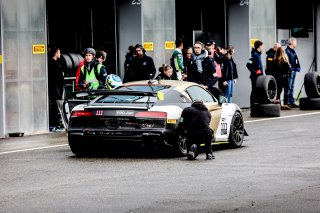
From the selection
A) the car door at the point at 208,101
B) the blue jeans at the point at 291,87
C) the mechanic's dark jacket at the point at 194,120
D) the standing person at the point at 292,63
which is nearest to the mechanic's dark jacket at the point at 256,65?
the blue jeans at the point at 291,87

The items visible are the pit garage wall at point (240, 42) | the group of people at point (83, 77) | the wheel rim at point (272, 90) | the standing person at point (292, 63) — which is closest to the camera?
the group of people at point (83, 77)

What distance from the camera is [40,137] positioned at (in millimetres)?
21547

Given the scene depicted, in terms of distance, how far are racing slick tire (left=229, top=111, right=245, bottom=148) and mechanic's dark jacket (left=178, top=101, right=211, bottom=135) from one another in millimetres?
1732

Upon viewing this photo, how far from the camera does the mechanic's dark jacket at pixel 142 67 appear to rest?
2320cm

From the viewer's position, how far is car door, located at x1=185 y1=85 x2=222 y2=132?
1756cm

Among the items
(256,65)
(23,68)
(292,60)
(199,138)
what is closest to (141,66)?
(23,68)

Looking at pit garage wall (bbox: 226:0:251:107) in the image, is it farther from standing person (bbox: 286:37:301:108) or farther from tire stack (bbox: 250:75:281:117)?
tire stack (bbox: 250:75:281:117)

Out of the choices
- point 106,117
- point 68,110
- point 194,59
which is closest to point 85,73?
point 68,110

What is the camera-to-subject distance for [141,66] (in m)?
23.3

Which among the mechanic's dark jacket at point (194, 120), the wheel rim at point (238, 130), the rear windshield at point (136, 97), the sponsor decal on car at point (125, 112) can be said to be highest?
the rear windshield at point (136, 97)

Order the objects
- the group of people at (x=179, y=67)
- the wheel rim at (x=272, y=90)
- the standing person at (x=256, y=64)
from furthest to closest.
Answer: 1. the standing person at (x=256, y=64)
2. the wheel rim at (x=272, y=90)
3. the group of people at (x=179, y=67)

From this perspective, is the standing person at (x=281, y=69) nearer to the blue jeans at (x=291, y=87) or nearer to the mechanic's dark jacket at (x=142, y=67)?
the blue jeans at (x=291, y=87)

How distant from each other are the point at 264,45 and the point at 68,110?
1196 cm

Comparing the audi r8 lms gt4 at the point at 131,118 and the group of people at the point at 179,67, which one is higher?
the group of people at the point at 179,67
